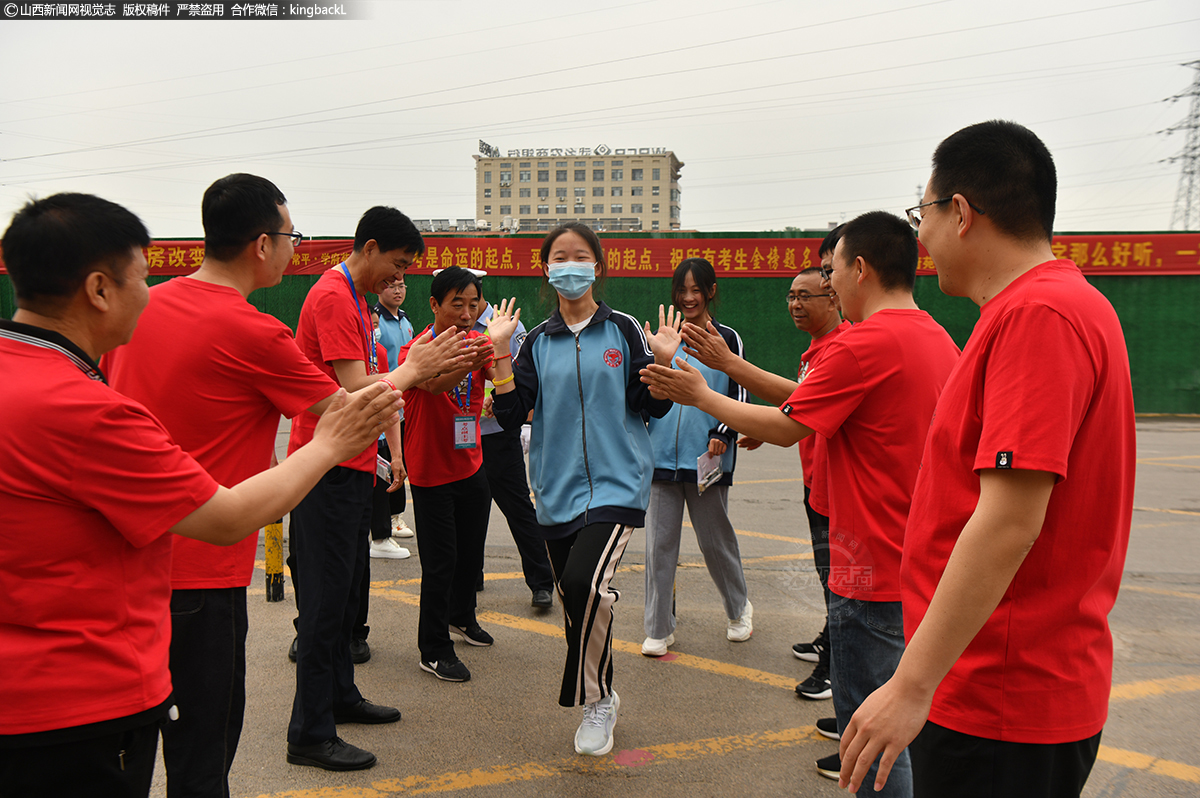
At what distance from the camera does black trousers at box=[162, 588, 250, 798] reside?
2377 millimetres

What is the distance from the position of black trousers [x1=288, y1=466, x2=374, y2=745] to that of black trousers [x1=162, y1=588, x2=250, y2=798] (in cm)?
88

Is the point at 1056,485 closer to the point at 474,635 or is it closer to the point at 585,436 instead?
the point at 585,436

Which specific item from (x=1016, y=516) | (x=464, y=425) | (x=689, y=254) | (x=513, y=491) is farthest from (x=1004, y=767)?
(x=689, y=254)

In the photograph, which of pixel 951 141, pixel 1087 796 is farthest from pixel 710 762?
pixel 951 141

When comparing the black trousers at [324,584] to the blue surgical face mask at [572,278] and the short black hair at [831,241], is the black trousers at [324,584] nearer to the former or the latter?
the blue surgical face mask at [572,278]

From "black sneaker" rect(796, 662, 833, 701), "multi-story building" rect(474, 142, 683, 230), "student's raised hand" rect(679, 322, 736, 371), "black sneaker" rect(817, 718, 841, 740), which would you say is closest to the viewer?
"student's raised hand" rect(679, 322, 736, 371)

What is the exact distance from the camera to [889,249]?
2.90 metres

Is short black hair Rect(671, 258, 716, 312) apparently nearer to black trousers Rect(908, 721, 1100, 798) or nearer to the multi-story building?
black trousers Rect(908, 721, 1100, 798)

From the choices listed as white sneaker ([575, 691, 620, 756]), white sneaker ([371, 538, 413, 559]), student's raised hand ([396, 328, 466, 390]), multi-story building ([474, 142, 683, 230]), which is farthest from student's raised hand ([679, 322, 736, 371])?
multi-story building ([474, 142, 683, 230])

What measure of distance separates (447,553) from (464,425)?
28.2 inches

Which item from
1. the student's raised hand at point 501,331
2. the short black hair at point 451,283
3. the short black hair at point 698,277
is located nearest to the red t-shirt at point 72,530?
the student's raised hand at point 501,331

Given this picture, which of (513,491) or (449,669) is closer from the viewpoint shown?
(449,669)

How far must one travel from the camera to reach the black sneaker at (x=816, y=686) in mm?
4074

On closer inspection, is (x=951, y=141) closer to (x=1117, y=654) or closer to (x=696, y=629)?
(x=696, y=629)
